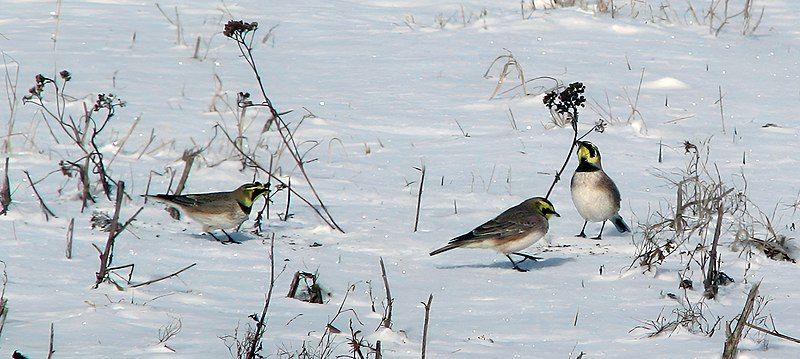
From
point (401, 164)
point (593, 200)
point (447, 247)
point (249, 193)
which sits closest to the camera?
point (447, 247)

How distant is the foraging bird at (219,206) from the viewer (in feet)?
23.0

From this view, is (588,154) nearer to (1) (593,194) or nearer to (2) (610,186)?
(2) (610,186)

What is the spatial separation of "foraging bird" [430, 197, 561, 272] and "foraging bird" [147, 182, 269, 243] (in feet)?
3.94

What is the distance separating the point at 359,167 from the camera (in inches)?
355

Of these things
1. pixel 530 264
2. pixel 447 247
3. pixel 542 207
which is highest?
pixel 542 207

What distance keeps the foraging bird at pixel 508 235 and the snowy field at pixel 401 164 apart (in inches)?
6.2

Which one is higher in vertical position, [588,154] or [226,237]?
[588,154]

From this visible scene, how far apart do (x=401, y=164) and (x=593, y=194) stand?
6.31 ft

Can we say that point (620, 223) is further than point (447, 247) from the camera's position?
Yes

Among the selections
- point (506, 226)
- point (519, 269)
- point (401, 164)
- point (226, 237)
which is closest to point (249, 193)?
point (226, 237)

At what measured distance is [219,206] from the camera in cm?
700

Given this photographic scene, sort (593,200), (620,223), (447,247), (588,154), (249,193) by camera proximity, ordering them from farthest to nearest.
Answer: (588,154) < (620,223) < (593,200) < (249,193) < (447,247)

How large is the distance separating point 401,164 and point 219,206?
2369 mm

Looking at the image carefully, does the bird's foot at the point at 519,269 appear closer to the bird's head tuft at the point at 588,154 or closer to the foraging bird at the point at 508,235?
the foraging bird at the point at 508,235
